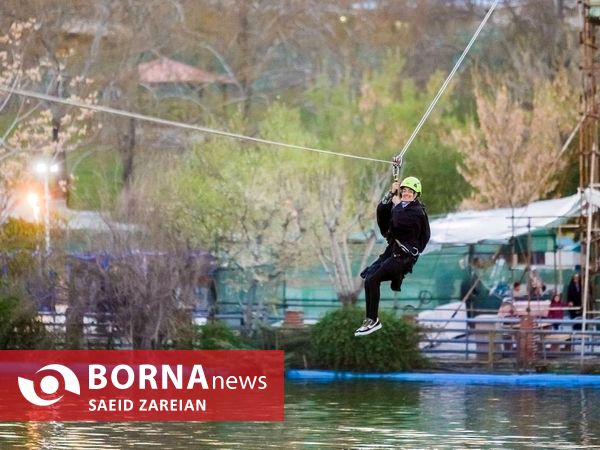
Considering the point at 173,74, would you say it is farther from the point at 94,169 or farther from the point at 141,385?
the point at 141,385

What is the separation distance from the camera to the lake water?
27.3 meters

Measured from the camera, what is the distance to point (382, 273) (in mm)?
23438

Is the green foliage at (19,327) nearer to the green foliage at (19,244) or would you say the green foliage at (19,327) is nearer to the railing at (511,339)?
A: the green foliage at (19,244)

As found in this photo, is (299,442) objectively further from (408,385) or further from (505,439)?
(408,385)

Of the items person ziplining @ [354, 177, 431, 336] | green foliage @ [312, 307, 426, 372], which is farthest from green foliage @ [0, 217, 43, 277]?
person ziplining @ [354, 177, 431, 336]

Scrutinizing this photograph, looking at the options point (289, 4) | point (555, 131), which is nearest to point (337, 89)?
point (289, 4)

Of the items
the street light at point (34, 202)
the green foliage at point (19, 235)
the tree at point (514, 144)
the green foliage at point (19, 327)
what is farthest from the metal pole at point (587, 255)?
the street light at point (34, 202)

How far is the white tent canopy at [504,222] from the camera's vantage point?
39781 mm

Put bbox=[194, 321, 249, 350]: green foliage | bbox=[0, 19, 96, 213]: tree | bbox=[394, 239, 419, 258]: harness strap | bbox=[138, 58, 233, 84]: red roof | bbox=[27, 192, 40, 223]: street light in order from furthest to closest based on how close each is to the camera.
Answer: bbox=[138, 58, 233, 84]: red roof < bbox=[27, 192, 40, 223]: street light < bbox=[0, 19, 96, 213]: tree < bbox=[194, 321, 249, 350]: green foliage < bbox=[394, 239, 419, 258]: harness strap

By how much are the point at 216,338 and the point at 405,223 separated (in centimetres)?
1524

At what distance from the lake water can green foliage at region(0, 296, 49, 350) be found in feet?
19.4

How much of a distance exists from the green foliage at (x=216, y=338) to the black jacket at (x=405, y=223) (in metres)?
14.6

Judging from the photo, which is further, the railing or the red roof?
the red roof

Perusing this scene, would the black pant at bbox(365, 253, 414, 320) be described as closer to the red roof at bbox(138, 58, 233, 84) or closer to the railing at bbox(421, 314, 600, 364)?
the railing at bbox(421, 314, 600, 364)
